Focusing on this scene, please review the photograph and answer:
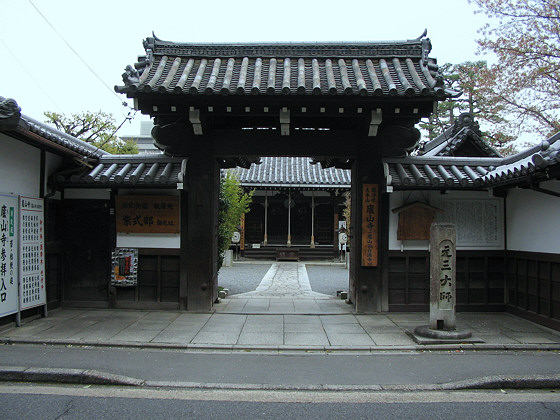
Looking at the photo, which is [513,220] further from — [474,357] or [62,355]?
[62,355]

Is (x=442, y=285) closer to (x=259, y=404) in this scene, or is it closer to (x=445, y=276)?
(x=445, y=276)

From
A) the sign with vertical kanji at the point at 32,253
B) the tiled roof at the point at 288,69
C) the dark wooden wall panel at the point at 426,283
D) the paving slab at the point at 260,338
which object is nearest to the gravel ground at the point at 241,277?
the paving slab at the point at 260,338

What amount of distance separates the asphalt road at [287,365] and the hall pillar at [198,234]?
256cm

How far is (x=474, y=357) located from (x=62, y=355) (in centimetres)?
665

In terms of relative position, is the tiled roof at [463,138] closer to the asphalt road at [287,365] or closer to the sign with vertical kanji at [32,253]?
the asphalt road at [287,365]

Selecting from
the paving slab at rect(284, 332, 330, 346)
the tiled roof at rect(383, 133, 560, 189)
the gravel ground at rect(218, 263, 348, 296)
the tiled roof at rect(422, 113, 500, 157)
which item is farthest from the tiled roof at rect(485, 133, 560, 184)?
the gravel ground at rect(218, 263, 348, 296)

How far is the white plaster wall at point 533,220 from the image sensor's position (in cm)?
800

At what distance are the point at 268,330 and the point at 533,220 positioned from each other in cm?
610

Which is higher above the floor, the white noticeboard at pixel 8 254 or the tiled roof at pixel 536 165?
the tiled roof at pixel 536 165

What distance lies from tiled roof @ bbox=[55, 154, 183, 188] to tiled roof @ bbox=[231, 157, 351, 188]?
14.7 m

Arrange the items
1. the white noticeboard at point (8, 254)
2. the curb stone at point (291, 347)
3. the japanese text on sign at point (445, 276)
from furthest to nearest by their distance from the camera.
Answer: the white noticeboard at point (8, 254)
the japanese text on sign at point (445, 276)
the curb stone at point (291, 347)

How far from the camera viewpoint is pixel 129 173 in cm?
939

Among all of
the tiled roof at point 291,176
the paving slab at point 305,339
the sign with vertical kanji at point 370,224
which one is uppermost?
the tiled roof at point 291,176

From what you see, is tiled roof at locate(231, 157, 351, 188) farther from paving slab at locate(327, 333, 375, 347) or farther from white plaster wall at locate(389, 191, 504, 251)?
paving slab at locate(327, 333, 375, 347)
